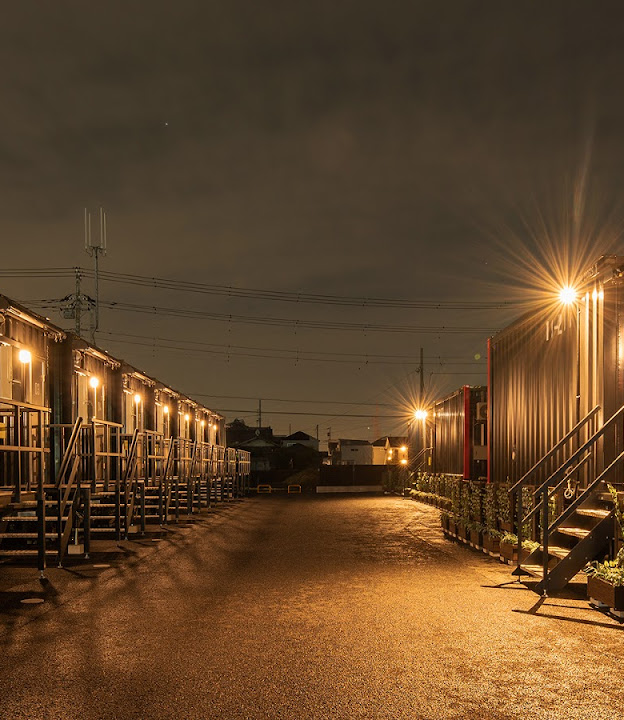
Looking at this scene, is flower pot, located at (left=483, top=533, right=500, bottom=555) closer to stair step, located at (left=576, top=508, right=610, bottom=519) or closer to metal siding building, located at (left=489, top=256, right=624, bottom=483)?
metal siding building, located at (left=489, top=256, right=624, bottom=483)

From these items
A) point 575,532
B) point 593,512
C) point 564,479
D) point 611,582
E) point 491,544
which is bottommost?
point 491,544

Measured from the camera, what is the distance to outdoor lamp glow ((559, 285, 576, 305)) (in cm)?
1098

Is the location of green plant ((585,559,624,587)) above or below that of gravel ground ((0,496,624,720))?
above

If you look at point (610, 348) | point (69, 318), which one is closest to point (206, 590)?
point (610, 348)

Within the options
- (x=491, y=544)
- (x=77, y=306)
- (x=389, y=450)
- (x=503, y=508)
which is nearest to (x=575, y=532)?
(x=503, y=508)

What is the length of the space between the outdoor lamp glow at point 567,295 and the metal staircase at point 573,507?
188 cm

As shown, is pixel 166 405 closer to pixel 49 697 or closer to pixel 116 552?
pixel 116 552

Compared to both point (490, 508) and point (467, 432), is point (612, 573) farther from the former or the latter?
point (467, 432)

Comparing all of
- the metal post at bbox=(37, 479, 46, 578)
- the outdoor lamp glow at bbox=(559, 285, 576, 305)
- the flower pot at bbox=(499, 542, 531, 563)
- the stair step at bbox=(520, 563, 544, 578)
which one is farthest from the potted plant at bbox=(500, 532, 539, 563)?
the metal post at bbox=(37, 479, 46, 578)

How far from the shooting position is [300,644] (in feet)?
20.6

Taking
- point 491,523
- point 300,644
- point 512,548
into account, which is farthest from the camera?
point 491,523

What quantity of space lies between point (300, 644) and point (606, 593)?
3282mm

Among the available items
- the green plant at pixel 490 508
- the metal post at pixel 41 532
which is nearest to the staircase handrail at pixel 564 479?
the green plant at pixel 490 508

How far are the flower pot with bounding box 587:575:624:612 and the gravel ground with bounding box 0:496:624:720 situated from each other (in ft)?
0.51
